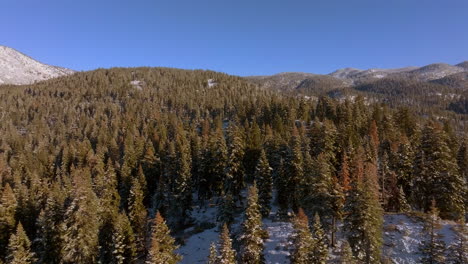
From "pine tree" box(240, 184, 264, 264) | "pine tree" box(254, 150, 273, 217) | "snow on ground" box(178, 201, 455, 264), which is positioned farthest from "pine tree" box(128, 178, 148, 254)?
"pine tree" box(254, 150, 273, 217)

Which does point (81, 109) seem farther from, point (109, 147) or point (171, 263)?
point (171, 263)

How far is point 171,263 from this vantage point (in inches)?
1196

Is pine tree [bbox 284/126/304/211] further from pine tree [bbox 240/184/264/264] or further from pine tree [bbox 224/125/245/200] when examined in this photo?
pine tree [bbox 240/184/264/264]

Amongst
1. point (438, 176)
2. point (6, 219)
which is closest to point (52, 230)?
point (6, 219)

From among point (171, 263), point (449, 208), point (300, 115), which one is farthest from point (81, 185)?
point (300, 115)

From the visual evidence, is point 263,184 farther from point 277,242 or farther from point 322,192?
point 322,192

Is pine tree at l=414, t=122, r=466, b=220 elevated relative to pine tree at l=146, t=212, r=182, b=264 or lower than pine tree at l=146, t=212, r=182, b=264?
elevated

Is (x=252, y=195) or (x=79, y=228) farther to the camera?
(x=79, y=228)

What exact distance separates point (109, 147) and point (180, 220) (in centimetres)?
3985

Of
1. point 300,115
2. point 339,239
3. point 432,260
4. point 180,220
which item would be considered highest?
point 300,115

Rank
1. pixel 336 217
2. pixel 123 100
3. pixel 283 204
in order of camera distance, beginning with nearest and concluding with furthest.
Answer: pixel 336 217 < pixel 283 204 < pixel 123 100

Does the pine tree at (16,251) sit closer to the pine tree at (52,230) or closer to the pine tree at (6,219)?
the pine tree at (52,230)

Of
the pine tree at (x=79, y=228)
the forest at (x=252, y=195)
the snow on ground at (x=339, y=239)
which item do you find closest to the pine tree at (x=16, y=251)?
the forest at (x=252, y=195)

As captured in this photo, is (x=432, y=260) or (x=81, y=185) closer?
(x=432, y=260)
